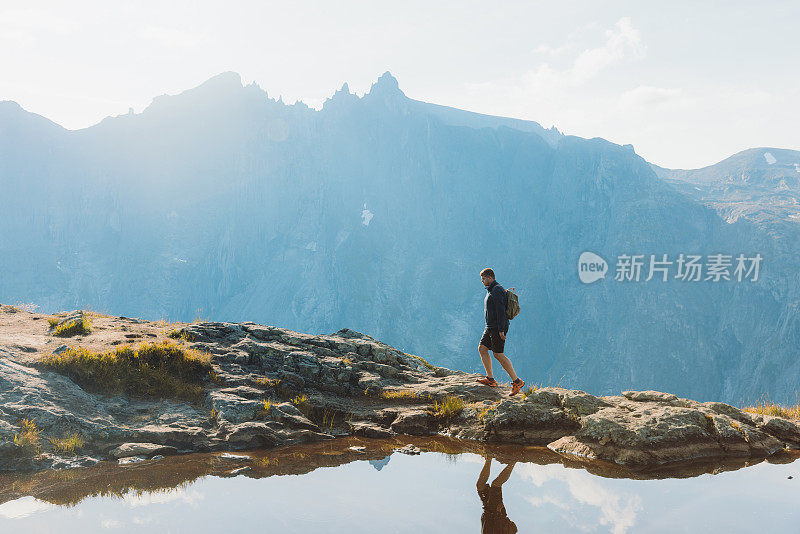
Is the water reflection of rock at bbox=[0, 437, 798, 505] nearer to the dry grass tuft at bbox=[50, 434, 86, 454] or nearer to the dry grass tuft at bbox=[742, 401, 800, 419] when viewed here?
the dry grass tuft at bbox=[50, 434, 86, 454]

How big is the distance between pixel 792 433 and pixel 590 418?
428 cm

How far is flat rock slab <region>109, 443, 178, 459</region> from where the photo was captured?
28.4 ft

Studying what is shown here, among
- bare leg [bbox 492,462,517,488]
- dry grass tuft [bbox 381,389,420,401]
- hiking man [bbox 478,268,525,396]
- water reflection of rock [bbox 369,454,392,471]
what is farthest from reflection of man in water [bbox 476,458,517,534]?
dry grass tuft [bbox 381,389,420,401]

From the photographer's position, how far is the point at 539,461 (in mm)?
8523

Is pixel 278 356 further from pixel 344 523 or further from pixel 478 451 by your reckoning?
pixel 344 523

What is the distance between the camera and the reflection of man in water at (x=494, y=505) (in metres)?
5.81

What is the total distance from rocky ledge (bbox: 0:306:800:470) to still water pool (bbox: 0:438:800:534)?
0.66 metres

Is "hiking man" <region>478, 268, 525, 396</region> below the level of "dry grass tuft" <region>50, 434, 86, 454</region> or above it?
above

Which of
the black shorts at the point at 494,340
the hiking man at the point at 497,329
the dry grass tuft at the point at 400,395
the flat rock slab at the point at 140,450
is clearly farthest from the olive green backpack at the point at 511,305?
the flat rock slab at the point at 140,450

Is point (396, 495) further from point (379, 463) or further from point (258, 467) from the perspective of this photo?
point (258, 467)

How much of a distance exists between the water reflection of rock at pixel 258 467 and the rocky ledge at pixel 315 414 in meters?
0.39

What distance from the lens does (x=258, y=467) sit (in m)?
8.06

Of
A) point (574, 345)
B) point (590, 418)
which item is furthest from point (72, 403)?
point (574, 345)

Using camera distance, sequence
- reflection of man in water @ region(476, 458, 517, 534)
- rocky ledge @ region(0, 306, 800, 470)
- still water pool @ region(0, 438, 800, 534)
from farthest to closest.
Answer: rocky ledge @ region(0, 306, 800, 470) → still water pool @ region(0, 438, 800, 534) → reflection of man in water @ region(476, 458, 517, 534)
